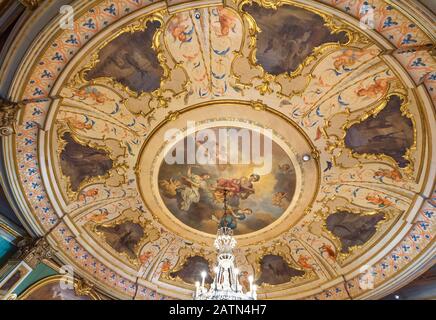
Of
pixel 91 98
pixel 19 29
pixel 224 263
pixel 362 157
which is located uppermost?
pixel 362 157

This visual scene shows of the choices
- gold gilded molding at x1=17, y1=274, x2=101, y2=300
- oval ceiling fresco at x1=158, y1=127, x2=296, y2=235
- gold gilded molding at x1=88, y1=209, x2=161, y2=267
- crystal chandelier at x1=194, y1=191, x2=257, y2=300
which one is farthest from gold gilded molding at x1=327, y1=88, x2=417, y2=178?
gold gilded molding at x1=17, y1=274, x2=101, y2=300

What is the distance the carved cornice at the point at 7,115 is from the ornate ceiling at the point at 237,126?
0.71 feet

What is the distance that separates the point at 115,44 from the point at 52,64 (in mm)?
1221

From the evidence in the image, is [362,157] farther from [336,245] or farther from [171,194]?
[171,194]

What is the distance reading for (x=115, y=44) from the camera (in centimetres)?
759

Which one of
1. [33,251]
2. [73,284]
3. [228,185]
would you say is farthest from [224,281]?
[73,284]

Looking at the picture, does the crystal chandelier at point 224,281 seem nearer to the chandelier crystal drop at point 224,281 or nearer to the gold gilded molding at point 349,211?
the chandelier crystal drop at point 224,281

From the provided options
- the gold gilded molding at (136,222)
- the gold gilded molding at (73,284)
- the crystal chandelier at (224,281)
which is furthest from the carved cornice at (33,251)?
the crystal chandelier at (224,281)

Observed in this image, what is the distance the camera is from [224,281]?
860 centimetres

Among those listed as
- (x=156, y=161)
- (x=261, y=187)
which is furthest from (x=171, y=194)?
(x=261, y=187)

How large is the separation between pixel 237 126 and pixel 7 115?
4.97 m

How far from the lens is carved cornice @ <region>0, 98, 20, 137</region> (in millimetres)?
6688

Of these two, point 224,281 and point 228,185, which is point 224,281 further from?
point 228,185

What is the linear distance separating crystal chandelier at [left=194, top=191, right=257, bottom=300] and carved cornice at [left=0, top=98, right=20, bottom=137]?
489 centimetres
